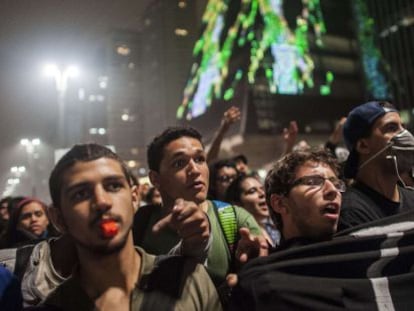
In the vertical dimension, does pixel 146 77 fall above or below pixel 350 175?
above

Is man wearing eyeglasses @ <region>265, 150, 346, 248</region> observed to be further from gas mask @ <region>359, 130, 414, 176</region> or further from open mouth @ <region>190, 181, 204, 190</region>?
gas mask @ <region>359, 130, 414, 176</region>

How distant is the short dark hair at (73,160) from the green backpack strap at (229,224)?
73cm

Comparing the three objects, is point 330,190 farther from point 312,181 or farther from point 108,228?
point 108,228

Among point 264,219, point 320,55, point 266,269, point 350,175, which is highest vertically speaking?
point 320,55

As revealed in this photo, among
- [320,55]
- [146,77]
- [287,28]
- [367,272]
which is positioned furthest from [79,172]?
[146,77]

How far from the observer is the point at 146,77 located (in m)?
69.5

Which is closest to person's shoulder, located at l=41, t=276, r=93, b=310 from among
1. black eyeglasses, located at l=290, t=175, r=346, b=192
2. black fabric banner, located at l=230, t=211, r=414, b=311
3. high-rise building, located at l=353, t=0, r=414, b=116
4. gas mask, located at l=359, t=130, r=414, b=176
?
black fabric banner, located at l=230, t=211, r=414, b=311

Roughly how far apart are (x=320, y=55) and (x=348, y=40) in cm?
678

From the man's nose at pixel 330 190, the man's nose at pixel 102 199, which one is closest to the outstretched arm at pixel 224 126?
the man's nose at pixel 330 190

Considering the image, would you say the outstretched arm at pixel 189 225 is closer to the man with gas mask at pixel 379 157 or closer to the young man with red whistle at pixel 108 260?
the young man with red whistle at pixel 108 260

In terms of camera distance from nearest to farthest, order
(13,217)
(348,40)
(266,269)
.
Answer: (266,269) → (13,217) → (348,40)

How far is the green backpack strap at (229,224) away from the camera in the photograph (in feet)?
8.40

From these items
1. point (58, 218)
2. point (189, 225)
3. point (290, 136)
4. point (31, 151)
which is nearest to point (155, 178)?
point (58, 218)

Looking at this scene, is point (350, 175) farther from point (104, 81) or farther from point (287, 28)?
point (104, 81)
